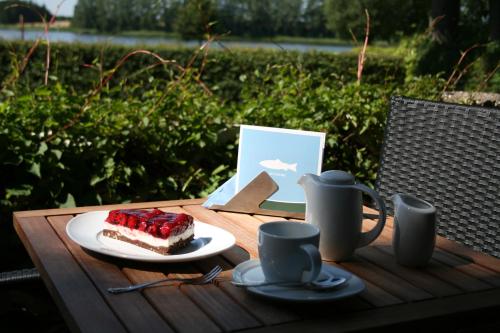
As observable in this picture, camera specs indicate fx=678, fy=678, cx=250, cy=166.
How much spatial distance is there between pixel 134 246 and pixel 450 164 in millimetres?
826

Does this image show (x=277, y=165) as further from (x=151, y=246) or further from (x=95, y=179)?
(x=95, y=179)

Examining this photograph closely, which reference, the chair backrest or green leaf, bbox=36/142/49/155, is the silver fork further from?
green leaf, bbox=36/142/49/155

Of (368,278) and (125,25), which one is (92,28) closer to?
(125,25)

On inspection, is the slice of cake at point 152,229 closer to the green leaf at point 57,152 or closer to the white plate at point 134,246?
the white plate at point 134,246

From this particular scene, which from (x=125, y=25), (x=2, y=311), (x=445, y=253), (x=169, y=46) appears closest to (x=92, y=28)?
(x=125, y=25)

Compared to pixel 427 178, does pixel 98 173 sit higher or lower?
lower

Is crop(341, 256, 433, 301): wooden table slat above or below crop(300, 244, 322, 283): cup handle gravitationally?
below

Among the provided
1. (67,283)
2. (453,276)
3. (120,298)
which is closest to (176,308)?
(120,298)

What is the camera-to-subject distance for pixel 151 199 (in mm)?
2299

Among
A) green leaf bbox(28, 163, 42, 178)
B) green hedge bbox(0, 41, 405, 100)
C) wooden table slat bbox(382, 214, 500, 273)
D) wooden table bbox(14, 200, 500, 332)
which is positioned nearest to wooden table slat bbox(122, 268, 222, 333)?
wooden table bbox(14, 200, 500, 332)

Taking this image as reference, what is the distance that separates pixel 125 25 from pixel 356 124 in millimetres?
7190

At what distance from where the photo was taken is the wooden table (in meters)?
0.94

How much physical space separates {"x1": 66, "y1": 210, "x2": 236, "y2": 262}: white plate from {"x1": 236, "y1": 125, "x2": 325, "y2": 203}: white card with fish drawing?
0.27m

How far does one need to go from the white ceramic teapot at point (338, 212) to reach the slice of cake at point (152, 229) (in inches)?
9.2
